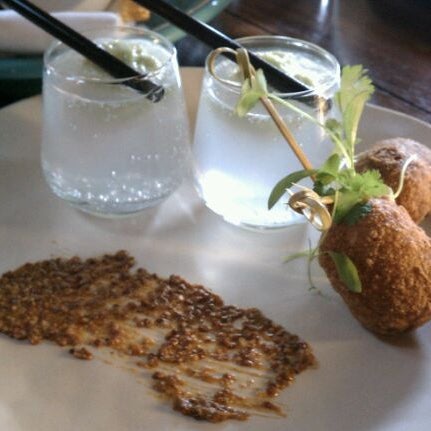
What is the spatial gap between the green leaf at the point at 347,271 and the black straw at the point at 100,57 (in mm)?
255

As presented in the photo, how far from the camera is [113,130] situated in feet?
2.56

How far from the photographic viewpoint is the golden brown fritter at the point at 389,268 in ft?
2.22

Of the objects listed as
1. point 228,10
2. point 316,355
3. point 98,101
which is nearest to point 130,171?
Result: point 98,101

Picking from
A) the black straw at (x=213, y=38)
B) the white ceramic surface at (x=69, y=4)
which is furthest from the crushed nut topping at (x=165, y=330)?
the white ceramic surface at (x=69, y=4)

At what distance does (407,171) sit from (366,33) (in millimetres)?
523

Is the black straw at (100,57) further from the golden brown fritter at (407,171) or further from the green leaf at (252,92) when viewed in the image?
the golden brown fritter at (407,171)

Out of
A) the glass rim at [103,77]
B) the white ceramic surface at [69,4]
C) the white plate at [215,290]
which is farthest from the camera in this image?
the white ceramic surface at [69,4]

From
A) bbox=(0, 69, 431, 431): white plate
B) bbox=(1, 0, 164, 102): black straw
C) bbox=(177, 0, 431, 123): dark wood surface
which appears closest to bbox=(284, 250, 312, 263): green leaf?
bbox=(0, 69, 431, 431): white plate

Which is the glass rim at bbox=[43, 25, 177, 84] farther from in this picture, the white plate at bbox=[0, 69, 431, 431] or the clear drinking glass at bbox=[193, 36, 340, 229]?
the white plate at bbox=[0, 69, 431, 431]

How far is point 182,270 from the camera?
790mm

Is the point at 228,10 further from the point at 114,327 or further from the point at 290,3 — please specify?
the point at 114,327

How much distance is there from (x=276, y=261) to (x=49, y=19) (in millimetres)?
350

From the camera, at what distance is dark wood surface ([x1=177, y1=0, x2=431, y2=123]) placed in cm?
112

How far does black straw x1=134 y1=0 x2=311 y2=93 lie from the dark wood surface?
0.99ft
